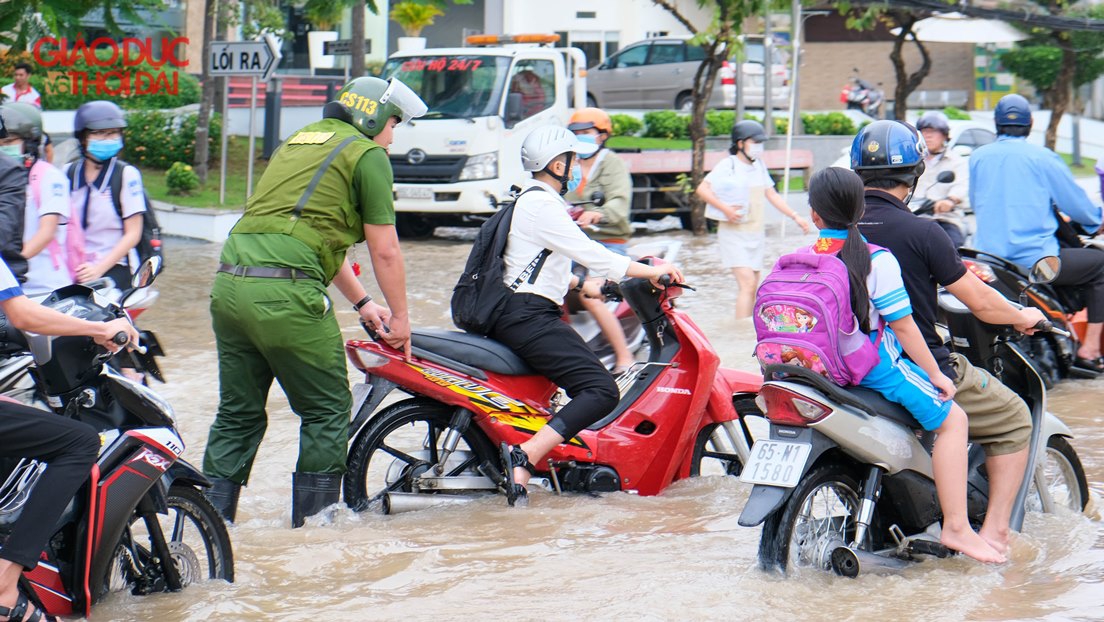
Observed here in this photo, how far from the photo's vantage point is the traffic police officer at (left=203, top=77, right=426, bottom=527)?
505 centimetres

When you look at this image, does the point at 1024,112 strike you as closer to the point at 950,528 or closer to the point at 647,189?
the point at 950,528

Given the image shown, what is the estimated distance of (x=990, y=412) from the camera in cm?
476

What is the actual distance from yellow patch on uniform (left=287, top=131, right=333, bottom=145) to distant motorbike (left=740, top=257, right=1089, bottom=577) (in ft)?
6.51

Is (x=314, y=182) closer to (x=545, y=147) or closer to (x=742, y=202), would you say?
(x=545, y=147)

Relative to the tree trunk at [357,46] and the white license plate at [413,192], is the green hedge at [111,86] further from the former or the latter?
the white license plate at [413,192]

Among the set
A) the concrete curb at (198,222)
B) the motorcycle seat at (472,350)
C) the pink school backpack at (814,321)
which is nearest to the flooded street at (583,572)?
the motorcycle seat at (472,350)

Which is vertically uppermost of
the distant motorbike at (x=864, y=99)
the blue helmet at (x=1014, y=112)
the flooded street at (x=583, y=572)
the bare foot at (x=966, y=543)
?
the distant motorbike at (x=864, y=99)

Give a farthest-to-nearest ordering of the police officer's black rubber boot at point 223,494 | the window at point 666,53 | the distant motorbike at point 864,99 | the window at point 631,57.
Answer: the distant motorbike at point 864,99 → the window at point 631,57 → the window at point 666,53 → the police officer's black rubber boot at point 223,494

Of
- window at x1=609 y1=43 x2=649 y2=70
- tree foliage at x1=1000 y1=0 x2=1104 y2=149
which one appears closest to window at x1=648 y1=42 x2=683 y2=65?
window at x1=609 y1=43 x2=649 y2=70

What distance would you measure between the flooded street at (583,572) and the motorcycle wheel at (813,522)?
7cm

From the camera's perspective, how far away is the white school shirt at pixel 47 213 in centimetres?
613

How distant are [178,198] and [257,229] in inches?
→ 516

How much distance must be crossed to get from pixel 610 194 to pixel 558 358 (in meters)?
3.06

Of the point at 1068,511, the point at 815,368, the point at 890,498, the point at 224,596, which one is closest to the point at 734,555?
the point at 890,498
